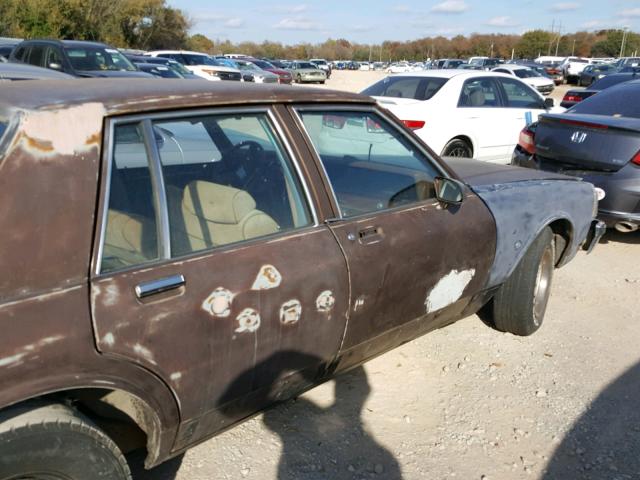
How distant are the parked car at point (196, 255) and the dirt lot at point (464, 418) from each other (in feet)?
1.37

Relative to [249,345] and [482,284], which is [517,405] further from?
[249,345]

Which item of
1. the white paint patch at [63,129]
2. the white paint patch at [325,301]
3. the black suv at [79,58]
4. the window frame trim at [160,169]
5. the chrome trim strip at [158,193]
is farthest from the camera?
the black suv at [79,58]

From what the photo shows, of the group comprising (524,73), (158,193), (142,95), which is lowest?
(524,73)

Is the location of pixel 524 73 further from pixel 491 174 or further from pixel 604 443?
pixel 604 443

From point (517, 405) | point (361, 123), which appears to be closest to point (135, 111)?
point (361, 123)

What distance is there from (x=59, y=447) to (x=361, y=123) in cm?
198

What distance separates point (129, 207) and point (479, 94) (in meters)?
7.33

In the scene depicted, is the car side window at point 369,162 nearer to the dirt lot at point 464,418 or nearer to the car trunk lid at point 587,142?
the dirt lot at point 464,418

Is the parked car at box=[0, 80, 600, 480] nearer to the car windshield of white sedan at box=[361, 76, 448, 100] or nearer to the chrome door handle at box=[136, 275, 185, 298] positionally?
the chrome door handle at box=[136, 275, 185, 298]

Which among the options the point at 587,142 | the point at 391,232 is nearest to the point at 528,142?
the point at 587,142

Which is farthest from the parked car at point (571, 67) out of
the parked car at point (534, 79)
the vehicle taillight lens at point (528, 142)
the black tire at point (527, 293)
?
the black tire at point (527, 293)

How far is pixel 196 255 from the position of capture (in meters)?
2.08

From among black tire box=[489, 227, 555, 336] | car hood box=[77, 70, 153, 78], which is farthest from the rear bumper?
car hood box=[77, 70, 153, 78]

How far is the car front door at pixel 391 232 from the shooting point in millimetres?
2590
